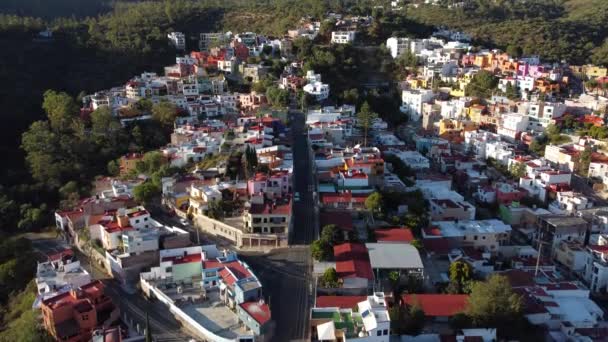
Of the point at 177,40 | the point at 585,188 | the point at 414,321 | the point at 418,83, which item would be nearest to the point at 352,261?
the point at 414,321

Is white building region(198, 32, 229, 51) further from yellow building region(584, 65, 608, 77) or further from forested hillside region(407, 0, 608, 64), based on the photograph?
yellow building region(584, 65, 608, 77)

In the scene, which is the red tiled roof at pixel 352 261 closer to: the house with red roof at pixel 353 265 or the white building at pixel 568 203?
the house with red roof at pixel 353 265

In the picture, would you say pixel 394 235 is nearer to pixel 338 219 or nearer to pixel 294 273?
pixel 338 219

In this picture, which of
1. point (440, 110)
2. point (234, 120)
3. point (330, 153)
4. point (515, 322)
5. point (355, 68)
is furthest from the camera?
point (355, 68)

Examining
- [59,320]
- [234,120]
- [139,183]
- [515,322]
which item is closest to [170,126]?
[234,120]

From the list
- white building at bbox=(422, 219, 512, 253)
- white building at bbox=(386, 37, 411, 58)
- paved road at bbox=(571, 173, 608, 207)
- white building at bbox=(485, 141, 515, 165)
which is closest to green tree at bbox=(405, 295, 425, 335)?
white building at bbox=(422, 219, 512, 253)

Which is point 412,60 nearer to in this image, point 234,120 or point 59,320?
point 234,120
